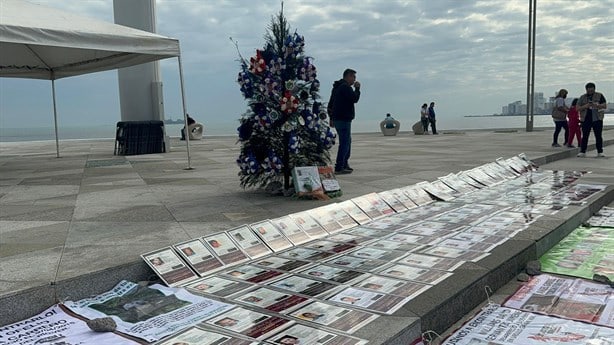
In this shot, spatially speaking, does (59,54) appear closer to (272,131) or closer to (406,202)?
(272,131)

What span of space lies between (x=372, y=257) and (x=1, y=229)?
10.3 feet

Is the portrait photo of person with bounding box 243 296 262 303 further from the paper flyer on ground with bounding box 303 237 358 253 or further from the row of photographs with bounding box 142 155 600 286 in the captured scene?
the paper flyer on ground with bounding box 303 237 358 253

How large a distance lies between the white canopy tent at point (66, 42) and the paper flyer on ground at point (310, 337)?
598 cm

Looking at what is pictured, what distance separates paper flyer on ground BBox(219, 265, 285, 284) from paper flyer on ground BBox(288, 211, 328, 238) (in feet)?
2.80

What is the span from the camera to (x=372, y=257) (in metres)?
3.40

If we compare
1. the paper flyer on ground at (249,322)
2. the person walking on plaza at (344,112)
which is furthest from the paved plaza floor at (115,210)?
the paper flyer on ground at (249,322)

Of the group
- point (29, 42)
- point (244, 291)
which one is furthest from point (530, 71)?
point (244, 291)

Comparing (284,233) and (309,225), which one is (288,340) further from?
(309,225)

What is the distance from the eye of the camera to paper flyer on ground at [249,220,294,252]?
3.70 m

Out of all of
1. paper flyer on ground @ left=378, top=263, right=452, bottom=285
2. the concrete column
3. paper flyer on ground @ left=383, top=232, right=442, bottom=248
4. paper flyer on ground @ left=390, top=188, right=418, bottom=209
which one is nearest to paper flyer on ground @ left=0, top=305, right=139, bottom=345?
paper flyer on ground @ left=378, top=263, right=452, bottom=285

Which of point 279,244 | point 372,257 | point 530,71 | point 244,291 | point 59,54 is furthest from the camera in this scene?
point 530,71

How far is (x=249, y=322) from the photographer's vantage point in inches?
94.2

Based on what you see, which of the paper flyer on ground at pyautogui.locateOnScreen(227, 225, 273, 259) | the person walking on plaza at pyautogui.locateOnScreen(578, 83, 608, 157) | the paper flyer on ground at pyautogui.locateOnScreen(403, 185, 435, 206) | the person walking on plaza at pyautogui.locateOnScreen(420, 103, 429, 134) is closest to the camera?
the paper flyer on ground at pyautogui.locateOnScreen(227, 225, 273, 259)

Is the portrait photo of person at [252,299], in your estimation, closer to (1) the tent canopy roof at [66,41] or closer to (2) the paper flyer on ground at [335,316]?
(2) the paper flyer on ground at [335,316]
